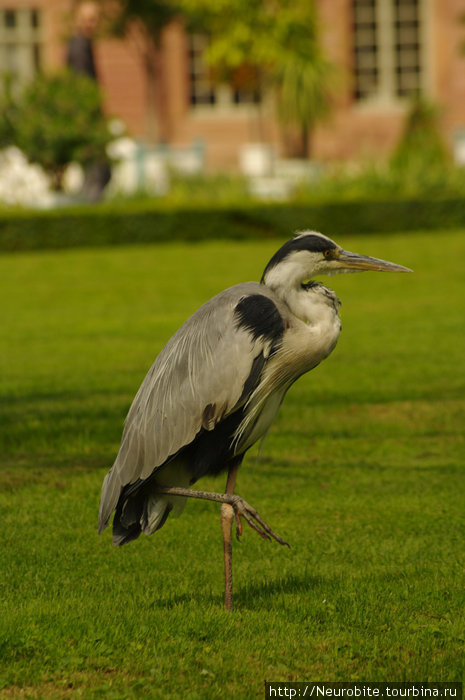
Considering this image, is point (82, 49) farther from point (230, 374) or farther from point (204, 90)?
point (230, 374)

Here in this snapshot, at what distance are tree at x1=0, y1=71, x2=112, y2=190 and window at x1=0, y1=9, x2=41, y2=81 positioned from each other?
47.1ft

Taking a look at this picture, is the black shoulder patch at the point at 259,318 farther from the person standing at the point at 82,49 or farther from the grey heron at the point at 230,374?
the person standing at the point at 82,49

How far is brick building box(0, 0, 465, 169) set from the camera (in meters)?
30.9

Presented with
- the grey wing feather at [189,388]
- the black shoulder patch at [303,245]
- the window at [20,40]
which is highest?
the window at [20,40]

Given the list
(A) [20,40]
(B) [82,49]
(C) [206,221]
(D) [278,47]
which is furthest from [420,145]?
(A) [20,40]

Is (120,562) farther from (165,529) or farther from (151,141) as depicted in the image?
(151,141)

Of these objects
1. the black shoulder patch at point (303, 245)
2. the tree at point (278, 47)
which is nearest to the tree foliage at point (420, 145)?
the tree at point (278, 47)

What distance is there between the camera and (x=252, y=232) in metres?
18.2

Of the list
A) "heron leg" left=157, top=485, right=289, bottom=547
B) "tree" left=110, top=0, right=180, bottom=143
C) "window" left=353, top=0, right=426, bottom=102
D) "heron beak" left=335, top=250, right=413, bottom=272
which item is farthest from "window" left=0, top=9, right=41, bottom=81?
"heron leg" left=157, top=485, right=289, bottom=547

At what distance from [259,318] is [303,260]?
30cm

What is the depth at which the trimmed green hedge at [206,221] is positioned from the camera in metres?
17.2

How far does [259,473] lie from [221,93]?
26730mm

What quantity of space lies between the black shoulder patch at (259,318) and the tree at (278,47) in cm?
2220

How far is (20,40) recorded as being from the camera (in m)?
32.1
